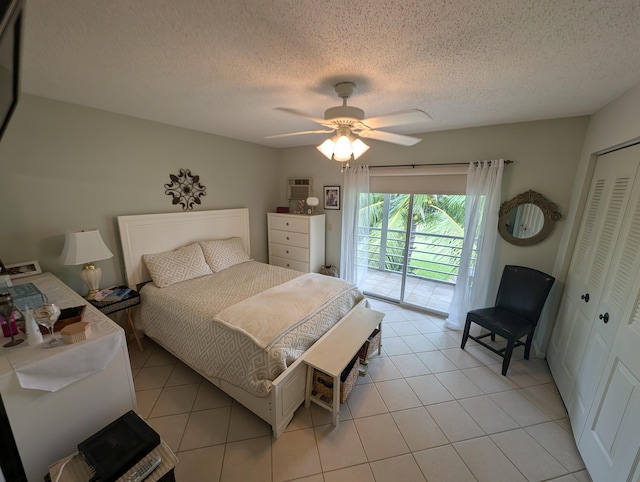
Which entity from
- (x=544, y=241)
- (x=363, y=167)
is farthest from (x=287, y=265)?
(x=544, y=241)

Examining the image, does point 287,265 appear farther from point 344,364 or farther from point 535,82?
point 535,82

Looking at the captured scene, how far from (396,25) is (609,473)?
7.94 feet

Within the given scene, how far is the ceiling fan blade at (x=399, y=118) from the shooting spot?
1.33 metres

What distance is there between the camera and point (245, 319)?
1794mm

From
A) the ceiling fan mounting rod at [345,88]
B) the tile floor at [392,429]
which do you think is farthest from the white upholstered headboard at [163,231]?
the ceiling fan mounting rod at [345,88]

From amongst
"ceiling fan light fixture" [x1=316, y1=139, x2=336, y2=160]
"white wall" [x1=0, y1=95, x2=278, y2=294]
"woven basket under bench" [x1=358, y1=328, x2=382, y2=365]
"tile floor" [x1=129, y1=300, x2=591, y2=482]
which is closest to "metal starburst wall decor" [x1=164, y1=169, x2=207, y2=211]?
"white wall" [x1=0, y1=95, x2=278, y2=294]

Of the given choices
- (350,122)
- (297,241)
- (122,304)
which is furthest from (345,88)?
(122,304)

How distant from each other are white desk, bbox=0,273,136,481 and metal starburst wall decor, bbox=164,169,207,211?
5.52 ft

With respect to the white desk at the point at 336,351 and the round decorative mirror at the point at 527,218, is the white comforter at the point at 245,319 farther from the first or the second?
the round decorative mirror at the point at 527,218

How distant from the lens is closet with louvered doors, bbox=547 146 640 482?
1462mm

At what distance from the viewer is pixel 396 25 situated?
103cm

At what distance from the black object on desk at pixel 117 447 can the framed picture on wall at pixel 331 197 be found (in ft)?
10.0

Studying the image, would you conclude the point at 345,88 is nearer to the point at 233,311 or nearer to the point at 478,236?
the point at 233,311

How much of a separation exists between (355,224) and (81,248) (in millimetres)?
2856
